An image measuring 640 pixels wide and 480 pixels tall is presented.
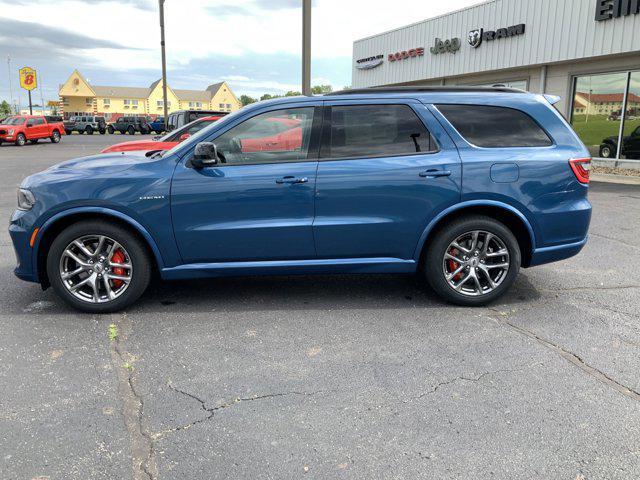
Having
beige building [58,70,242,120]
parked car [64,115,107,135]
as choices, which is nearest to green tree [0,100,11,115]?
beige building [58,70,242,120]

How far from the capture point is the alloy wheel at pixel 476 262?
4613mm

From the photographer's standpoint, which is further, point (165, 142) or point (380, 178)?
point (165, 142)

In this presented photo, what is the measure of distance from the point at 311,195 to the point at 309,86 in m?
6.23

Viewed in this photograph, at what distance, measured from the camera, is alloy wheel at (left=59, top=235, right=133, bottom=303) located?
14.4 ft

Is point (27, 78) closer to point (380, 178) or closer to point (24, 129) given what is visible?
point (24, 129)

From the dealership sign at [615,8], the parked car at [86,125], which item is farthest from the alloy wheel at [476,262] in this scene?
the parked car at [86,125]

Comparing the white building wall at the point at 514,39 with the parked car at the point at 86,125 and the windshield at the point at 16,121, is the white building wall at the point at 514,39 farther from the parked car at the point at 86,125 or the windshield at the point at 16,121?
the parked car at the point at 86,125

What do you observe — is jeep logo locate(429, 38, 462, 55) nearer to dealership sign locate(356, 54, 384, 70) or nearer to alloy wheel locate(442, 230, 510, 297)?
dealership sign locate(356, 54, 384, 70)

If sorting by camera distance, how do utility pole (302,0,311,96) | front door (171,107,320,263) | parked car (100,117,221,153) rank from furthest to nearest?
utility pole (302,0,311,96), parked car (100,117,221,153), front door (171,107,320,263)

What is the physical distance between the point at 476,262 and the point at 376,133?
1409 millimetres

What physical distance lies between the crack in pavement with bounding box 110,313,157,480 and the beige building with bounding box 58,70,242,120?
323ft

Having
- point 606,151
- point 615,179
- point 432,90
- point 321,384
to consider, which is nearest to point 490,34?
point 606,151

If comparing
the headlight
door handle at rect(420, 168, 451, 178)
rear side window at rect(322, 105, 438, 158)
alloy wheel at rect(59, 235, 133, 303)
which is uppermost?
rear side window at rect(322, 105, 438, 158)

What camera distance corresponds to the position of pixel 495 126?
4.62m
